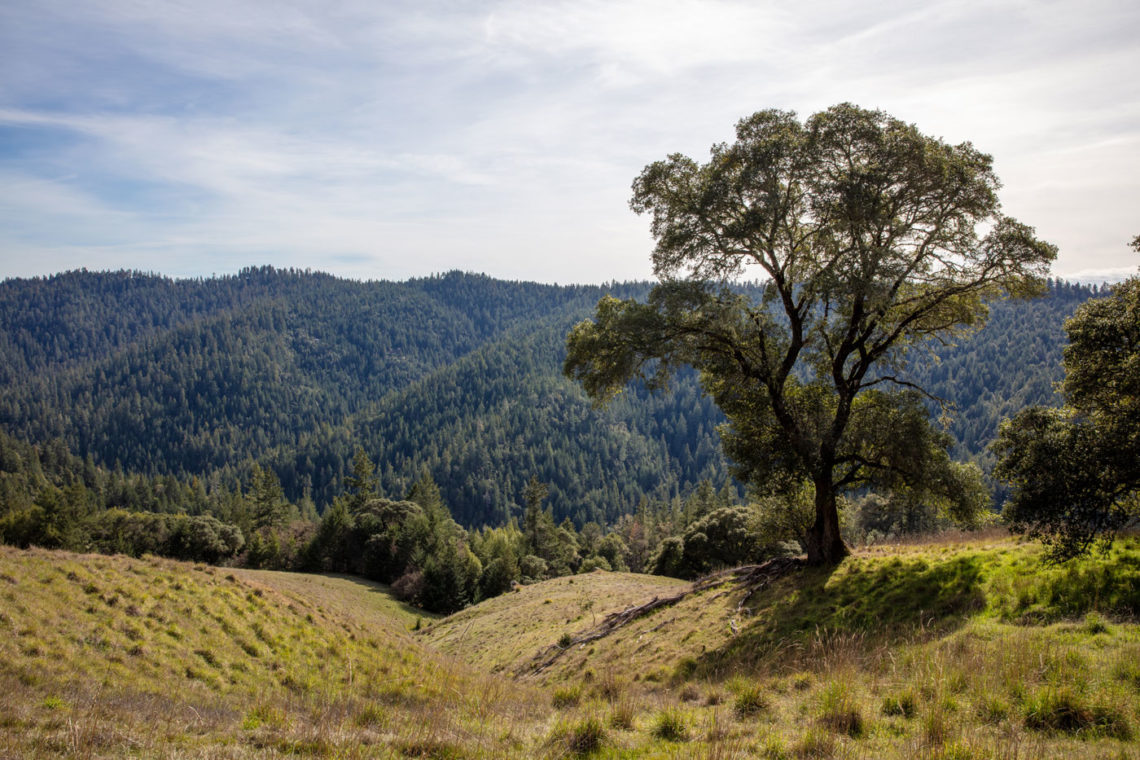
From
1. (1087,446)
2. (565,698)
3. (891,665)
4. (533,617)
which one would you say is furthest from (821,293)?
(533,617)

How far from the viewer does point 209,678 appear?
1306cm

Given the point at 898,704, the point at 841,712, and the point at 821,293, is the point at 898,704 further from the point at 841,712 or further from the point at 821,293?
the point at 821,293

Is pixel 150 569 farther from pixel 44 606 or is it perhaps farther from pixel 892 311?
pixel 892 311

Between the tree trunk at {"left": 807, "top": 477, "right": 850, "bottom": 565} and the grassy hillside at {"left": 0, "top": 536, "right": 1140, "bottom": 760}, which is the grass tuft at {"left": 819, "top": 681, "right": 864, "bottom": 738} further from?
the tree trunk at {"left": 807, "top": 477, "right": 850, "bottom": 565}

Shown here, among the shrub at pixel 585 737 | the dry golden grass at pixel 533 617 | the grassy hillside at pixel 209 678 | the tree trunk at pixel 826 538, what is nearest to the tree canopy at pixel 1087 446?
the tree trunk at pixel 826 538

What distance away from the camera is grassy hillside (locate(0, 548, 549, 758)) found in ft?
18.5

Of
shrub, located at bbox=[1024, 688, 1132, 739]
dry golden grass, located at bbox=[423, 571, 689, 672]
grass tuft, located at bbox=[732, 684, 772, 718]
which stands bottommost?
dry golden grass, located at bbox=[423, 571, 689, 672]

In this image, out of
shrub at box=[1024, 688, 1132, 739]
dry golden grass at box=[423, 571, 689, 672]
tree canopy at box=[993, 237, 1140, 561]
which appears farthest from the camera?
dry golden grass at box=[423, 571, 689, 672]

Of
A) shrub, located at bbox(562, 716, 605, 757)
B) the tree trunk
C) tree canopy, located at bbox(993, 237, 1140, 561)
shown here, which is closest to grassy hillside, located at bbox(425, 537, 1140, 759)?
shrub, located at bbox(562, 716, 605, 757)

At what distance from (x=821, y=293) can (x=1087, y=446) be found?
6.33 metres

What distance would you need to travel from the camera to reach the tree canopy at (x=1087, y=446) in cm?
1028

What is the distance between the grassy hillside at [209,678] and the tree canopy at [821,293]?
9917 millimetres

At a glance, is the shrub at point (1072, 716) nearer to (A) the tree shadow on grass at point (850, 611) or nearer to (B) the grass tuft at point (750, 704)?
(A) the tree shadow on grass at point (850, 611)

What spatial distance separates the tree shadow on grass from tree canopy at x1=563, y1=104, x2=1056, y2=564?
2.23m
